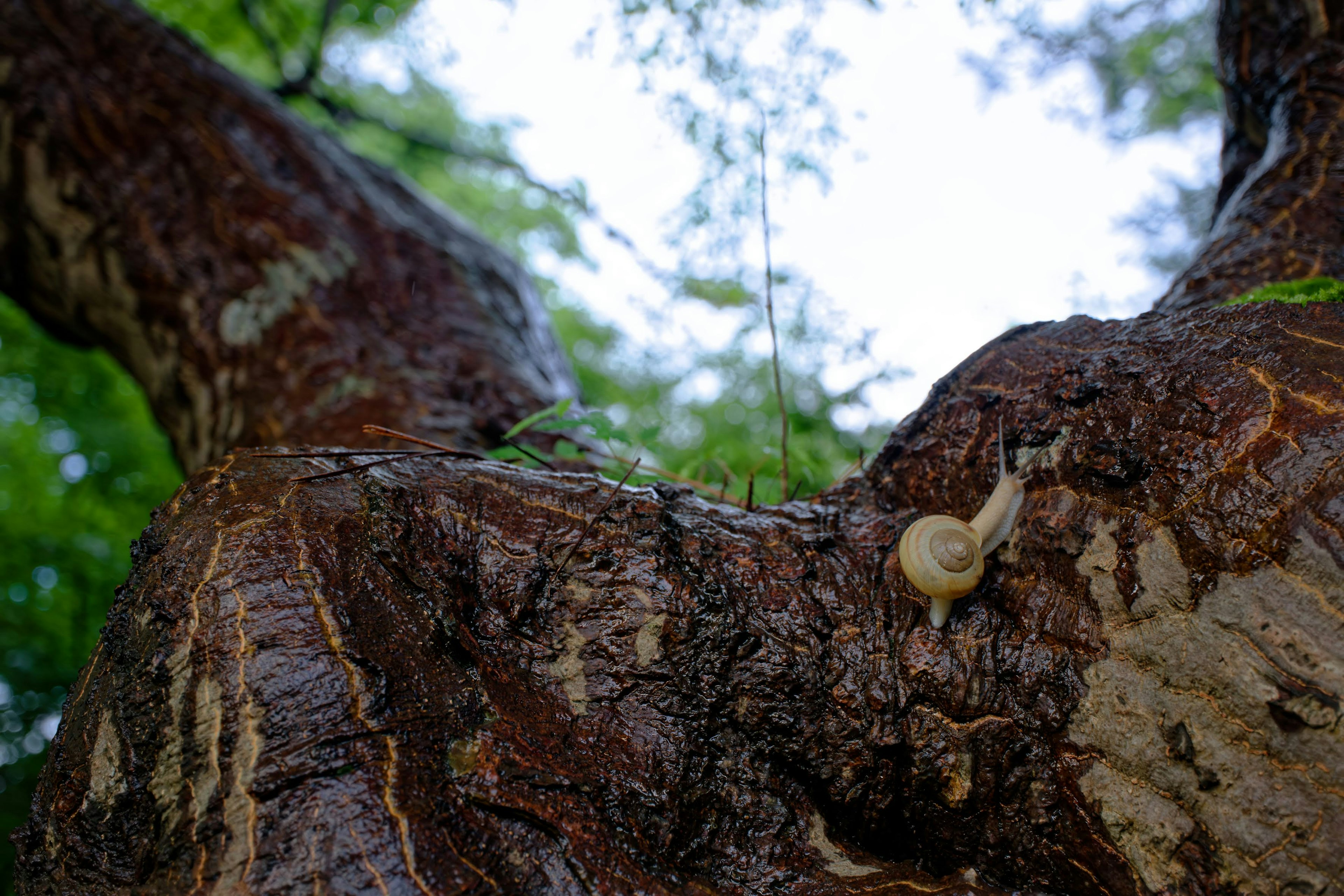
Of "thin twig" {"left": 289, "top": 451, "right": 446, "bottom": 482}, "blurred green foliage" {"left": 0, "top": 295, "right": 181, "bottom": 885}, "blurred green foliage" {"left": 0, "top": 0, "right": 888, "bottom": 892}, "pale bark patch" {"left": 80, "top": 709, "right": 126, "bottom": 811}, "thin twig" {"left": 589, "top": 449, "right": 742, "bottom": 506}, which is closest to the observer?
"pale bark patch" {"left": 80, "top": 709, "right": 126, "bottom": 811}

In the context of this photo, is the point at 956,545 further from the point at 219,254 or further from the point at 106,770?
the point at 219,254

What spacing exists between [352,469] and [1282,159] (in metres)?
3.18

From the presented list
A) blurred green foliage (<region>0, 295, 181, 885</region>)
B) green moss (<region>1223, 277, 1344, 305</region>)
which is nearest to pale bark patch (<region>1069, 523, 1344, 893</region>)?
green moss (<region>1223, 277, 1344, 305</region>)

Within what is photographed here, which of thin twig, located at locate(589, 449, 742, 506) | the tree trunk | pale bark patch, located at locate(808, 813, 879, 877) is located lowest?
pale bark patch, located at locate(808, 813, 879, 877)

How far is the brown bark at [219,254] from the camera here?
10.5 ft

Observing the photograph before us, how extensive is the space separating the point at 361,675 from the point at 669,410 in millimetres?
7388

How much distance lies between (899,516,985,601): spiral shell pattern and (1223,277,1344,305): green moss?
78 centimetres

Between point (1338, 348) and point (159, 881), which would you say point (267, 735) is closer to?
point (159, 881)

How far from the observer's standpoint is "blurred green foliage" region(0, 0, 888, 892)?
15.8 ft

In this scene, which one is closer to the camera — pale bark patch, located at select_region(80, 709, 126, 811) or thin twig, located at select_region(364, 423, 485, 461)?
pale bark patch, located at select_region(80, 709, 126, 811)

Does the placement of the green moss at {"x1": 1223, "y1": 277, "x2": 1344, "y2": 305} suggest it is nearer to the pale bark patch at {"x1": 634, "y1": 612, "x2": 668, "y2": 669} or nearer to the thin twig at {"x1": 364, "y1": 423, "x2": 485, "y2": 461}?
the pale bark patch at {"x1": 634, "y1": 612, "x2": 668, "y2": 669}

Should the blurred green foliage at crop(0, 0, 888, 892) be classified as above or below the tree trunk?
above

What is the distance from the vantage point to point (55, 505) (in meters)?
6.43

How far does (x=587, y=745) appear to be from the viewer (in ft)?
4.22
